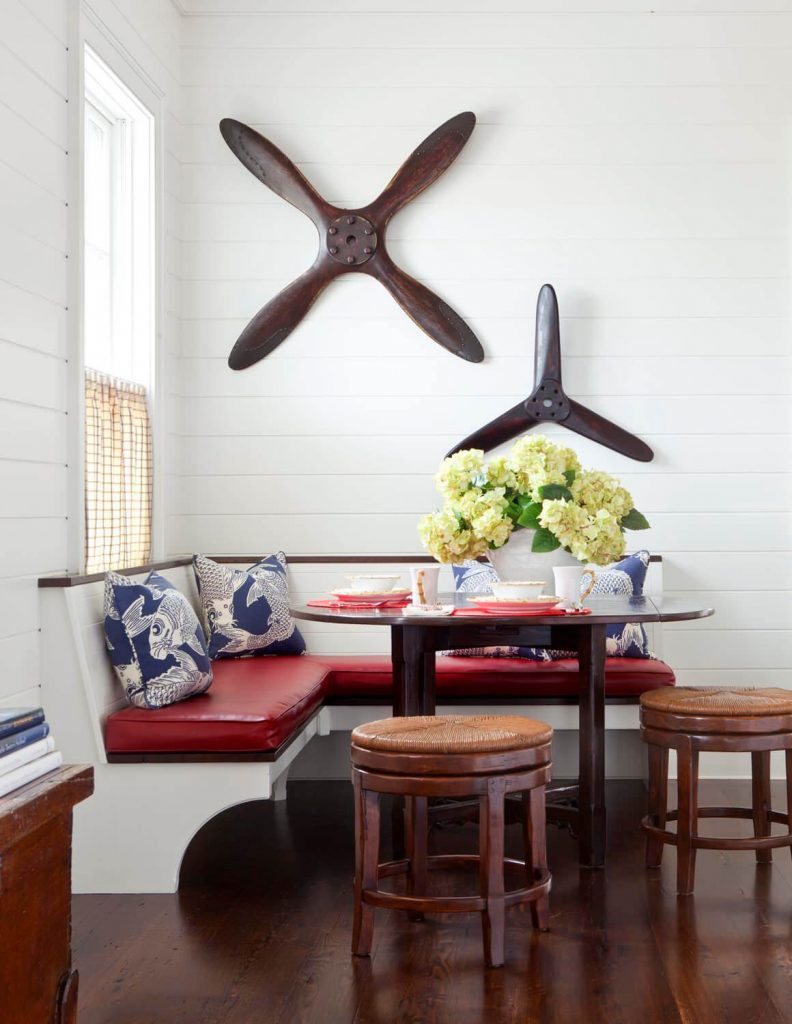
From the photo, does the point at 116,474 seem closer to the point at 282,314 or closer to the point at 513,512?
the point at 282,314

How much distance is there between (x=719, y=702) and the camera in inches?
120

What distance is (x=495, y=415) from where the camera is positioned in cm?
459

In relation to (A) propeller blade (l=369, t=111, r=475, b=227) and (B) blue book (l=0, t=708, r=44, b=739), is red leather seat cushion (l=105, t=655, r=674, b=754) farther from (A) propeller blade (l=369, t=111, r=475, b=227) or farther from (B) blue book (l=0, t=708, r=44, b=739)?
(A) propeller blade (l=369, t=111, r=475, b=227)

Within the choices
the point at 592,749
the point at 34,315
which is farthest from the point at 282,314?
the point at 592,749

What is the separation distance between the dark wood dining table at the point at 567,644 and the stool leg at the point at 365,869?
0.48m

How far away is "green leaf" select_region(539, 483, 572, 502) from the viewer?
3078mm

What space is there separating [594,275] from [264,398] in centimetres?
139

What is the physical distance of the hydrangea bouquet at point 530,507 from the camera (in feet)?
10.0

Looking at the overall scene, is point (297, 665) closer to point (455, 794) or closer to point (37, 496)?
point (37, 496)

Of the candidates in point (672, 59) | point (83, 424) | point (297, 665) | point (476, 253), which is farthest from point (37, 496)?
point (672, 59)

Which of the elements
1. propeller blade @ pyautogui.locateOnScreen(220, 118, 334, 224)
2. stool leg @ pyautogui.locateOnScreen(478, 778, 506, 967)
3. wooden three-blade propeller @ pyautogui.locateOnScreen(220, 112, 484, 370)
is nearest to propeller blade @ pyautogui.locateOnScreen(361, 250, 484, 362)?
wooden three-blade propeller @ pyautogui.locateOnScreen(220, 112, 484, 370)

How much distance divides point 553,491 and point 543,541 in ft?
0.45

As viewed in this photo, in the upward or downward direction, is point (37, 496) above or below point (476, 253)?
below

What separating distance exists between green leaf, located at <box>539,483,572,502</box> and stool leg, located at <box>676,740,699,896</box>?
0.71 metres
